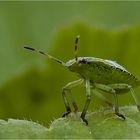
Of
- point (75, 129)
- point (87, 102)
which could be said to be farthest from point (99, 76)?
point (75, 129)

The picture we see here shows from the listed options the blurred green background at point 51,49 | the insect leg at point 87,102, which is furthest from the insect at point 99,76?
the blurred green background at point 51,49

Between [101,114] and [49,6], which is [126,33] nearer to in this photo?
[49,6]

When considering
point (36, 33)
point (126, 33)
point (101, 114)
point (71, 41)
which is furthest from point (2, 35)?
point (101, 114)

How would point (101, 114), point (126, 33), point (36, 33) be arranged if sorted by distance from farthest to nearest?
1. point (36, 33)
2. point (126, 33)
3. point (101, 114)

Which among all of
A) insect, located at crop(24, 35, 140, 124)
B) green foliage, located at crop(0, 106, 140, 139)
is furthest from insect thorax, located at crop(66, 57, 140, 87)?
green foliage, located at crop(0, 106, 140, 139)

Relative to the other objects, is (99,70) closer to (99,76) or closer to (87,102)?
(99,76)

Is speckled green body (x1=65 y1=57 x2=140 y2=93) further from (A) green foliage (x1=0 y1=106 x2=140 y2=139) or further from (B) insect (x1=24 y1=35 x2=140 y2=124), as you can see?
(A) green foliage (x1=0 y1=106 x2=140 y2=139)

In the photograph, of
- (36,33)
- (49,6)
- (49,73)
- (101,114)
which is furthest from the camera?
(49,6)
